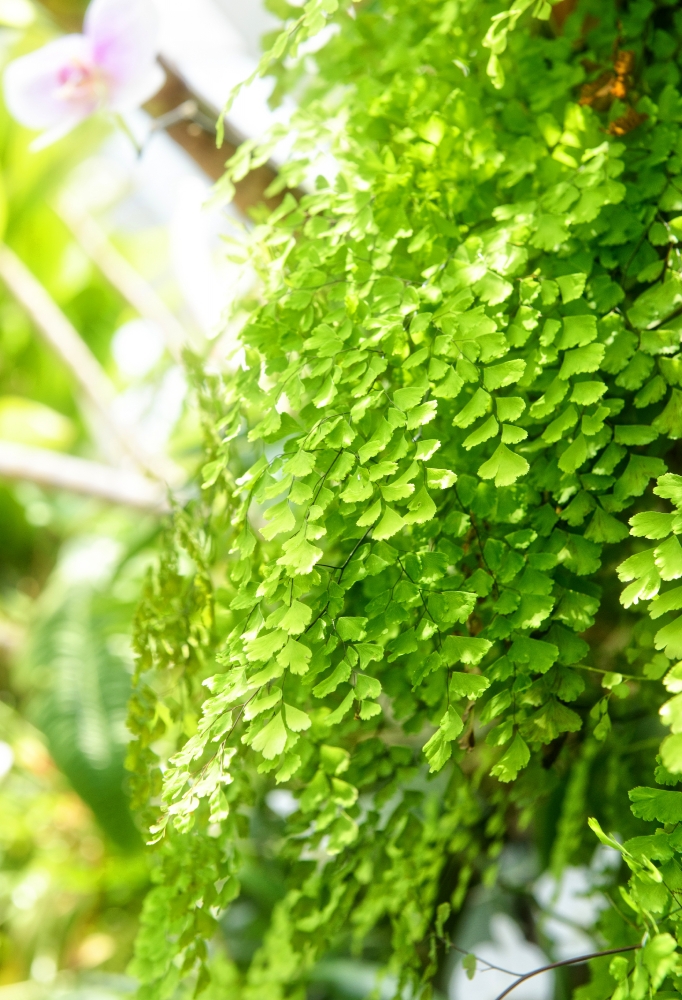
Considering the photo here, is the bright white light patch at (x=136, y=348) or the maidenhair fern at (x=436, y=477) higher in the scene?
the maidenhair fern at (x=436, y=477)

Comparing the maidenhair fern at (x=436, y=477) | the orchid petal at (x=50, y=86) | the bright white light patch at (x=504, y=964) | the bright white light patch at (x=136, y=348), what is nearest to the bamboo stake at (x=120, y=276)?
the bright white light patch at (x=136, y=348)

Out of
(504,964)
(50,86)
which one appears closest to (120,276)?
(50,86)

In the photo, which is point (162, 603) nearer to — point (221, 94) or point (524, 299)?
point (524, 299)

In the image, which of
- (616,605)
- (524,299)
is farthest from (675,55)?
(616,605)

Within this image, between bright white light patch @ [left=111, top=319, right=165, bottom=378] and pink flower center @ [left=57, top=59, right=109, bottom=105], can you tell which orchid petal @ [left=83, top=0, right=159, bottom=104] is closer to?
pink flower center @ [left=57, top=59, right=109, bottom=105]

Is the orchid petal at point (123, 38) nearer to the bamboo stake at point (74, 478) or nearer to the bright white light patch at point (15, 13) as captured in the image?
the bright white light patch at point (15, 13)

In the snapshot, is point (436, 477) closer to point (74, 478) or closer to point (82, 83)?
point (82, 83)
